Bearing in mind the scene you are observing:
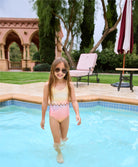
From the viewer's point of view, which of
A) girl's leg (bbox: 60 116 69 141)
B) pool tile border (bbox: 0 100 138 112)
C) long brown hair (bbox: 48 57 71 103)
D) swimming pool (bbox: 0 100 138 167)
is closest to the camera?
long brown hair (bbox: 48 57 71 103)

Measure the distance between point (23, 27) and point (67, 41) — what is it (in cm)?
686

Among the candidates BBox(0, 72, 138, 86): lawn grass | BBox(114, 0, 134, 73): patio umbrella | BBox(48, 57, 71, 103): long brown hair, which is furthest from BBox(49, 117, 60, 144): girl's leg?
BBox(0, 72, 138, 86): lawn grass

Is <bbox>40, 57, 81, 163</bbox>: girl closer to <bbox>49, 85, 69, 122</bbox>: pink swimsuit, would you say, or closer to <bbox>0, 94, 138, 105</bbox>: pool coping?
<bbox>49, 85, 69, 122</bbox>: pink swimsuit

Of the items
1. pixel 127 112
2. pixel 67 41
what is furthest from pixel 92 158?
pixel 67 41

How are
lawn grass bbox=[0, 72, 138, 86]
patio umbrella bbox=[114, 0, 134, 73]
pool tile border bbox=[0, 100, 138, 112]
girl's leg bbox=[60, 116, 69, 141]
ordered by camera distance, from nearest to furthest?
girl's leg bbox=[60, 116, 69, 141]
pool tile border bbox=[0, 100, 138, 112]
patio umbrella bbox=[114, 0, 134, 73]
lawn grass bbox=[0, 72, 138, 86]

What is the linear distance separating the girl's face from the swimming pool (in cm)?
115

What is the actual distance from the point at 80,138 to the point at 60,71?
177 centimetres

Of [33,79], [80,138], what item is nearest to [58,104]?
[80,138]

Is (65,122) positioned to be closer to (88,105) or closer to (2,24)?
(88,105)

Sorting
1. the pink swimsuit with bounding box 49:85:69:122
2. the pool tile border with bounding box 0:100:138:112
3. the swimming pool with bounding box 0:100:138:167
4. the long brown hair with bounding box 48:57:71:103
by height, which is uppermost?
the long brown hair with bounding box 48:57:71:103

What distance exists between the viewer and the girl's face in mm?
1564

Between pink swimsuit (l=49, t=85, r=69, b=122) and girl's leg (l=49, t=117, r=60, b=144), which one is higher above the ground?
pink swimsuit (l=49, t=85, r=69, b=122)

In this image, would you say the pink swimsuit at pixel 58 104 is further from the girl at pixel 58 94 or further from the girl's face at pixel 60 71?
the girl's face at pixel 60 71

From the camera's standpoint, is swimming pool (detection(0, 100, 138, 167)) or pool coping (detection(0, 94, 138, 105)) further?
pool coping (detection(0, 94, 138, 105))
